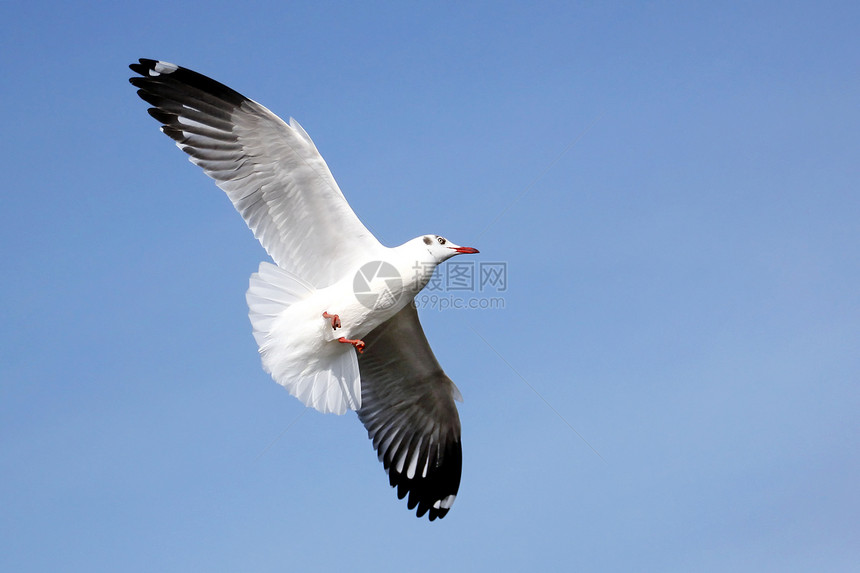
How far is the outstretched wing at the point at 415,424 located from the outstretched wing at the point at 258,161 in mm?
1690

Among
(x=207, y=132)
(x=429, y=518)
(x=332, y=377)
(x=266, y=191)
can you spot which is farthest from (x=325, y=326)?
(x=429, y=518)

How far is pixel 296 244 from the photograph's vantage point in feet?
26.7

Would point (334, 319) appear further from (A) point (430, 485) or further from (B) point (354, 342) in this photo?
(A) point (430, 485)

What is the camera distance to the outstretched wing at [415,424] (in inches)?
369

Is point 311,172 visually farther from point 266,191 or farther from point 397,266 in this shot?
point 397,266

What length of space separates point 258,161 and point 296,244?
31.8 inches

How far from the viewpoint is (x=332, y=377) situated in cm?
802

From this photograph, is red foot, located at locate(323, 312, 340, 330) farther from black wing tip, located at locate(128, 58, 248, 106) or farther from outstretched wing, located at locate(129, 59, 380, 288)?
black wing tip, located at locate(128, 58, 248, 106)

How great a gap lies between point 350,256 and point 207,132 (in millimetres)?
1618

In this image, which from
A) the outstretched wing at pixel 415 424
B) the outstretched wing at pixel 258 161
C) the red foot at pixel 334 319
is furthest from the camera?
the outstretched wing at pixel 415 424

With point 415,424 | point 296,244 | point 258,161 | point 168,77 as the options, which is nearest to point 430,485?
point 415,424

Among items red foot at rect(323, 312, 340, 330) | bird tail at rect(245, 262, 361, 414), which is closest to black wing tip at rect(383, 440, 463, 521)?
bird tail at rect(245, 262, 361, 414)

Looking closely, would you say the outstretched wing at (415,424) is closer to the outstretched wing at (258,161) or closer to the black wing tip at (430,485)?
the black wing tip at (430,485)

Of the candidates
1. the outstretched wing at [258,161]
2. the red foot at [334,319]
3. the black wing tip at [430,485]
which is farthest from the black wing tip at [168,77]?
the black wing tip at [430,485]
